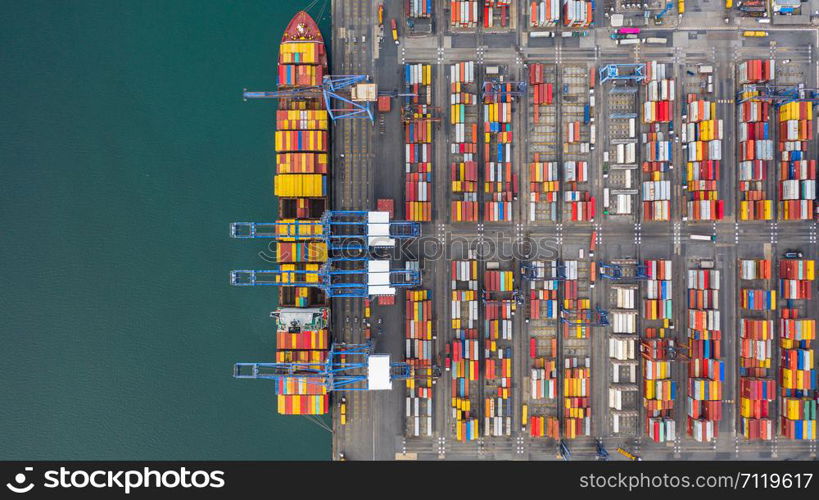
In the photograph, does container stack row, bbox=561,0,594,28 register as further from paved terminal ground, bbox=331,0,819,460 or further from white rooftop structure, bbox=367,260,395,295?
white rooftop structure, bbox=367,260,395,295

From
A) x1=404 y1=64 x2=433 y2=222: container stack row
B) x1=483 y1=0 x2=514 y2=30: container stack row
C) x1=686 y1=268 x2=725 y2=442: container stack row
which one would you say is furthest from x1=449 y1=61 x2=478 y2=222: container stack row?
x1=686 y1=268 x2=725 y2=442: container stack row

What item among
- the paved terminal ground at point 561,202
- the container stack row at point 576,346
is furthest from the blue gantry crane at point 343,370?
the container stack row at point 576,346

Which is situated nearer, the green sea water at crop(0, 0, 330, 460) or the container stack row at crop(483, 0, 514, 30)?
the container stack row at crop(483, 0, 514, 30)

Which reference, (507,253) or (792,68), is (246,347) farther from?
(792,68)

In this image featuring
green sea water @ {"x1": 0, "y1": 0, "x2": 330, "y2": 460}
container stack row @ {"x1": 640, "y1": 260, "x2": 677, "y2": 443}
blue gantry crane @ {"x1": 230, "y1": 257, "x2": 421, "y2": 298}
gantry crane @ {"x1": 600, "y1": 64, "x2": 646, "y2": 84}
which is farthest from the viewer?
green sea water @ {"x1": 0, "y1": 0, "x2": 330, "y2": 460}

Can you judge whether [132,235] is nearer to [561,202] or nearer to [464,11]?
[464,11]

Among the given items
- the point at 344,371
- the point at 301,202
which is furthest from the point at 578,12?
the point at 344,371

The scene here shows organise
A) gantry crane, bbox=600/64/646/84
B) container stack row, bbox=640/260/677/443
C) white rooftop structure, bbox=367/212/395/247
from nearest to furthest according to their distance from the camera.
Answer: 1. white rooftop structure, bbox=367/212/395/247
2. gantry crane, bbox=600/64/646/84
3. container stack row, bbox=640/260/677/443
